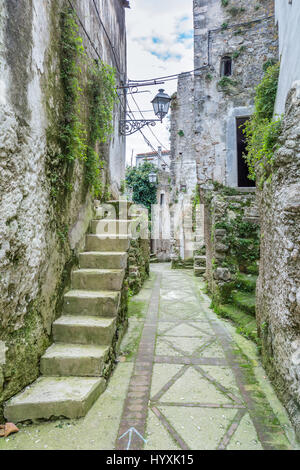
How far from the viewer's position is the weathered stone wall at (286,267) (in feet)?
6.98

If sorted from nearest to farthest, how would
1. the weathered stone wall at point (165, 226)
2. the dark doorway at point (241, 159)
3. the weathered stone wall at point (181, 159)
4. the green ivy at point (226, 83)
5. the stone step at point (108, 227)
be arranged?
1. the stone step at point (108, 227)
2. the green ivy at point (226, 83)
3. the dark doorway at point (241, 159)
4. the weathered stone wall at point (181, 159)
5. the weathered stone wall at point (165, 226)

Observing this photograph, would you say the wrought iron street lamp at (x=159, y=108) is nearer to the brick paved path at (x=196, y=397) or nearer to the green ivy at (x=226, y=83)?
the green ivy at (x=226, y=83)

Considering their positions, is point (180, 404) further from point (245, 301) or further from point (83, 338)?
point (245, 301)

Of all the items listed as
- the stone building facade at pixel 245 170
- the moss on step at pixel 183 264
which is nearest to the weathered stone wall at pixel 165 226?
the moss on step at pixel 183 264

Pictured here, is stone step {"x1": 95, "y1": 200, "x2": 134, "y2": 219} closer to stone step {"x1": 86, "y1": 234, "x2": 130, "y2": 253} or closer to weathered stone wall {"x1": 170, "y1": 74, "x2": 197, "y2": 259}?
stone step {"x1": 86, "y1": 234, "x2": 130, "y2": 253}

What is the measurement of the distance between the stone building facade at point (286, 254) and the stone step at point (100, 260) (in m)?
1.75

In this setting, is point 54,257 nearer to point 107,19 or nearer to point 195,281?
point 107,19

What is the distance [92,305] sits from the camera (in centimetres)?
307

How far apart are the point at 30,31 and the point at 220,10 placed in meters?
6.77

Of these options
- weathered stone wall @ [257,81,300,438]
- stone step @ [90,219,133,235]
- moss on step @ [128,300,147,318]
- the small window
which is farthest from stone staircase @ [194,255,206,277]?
weathered stone wall @ [257,81,300,438]

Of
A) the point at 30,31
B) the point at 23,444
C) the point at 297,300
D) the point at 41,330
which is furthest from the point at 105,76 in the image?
the point at 23,444

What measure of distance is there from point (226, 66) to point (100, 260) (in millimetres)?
6383

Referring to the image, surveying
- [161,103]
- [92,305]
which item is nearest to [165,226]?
[161,103]

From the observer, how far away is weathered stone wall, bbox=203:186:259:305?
5.13 m
